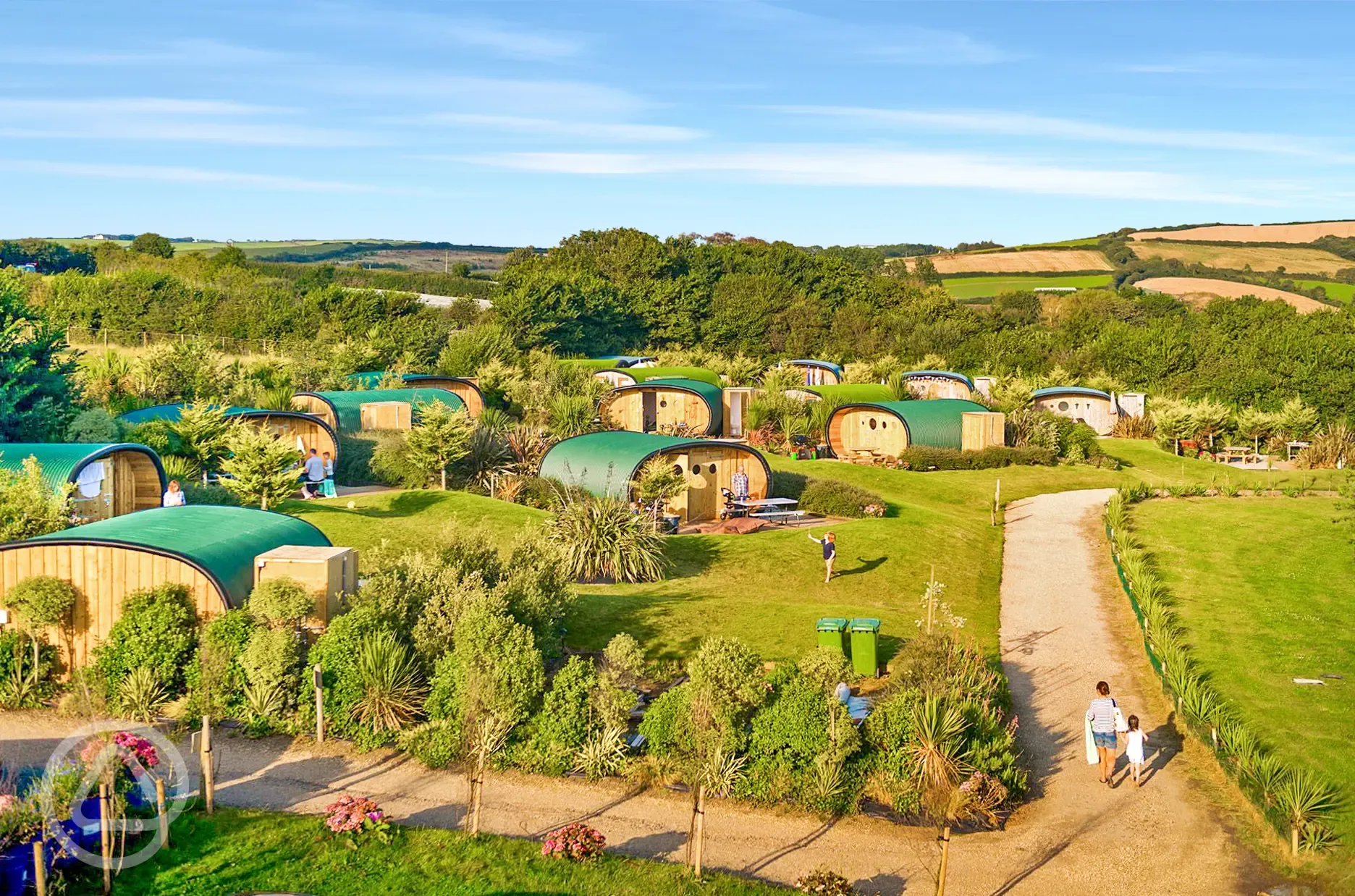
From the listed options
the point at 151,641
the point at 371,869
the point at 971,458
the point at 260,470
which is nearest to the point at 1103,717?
the point at 371,869

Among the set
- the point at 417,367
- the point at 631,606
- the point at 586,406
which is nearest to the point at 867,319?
the point at 417,367

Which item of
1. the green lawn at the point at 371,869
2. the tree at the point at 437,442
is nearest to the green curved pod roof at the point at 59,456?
the tree at the point at 437,442

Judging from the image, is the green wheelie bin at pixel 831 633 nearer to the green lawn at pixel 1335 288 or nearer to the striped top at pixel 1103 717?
the striped top at pixel 1103 717

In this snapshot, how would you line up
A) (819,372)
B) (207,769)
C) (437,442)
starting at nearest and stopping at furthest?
(207,769)
(437,442)
(819,372)

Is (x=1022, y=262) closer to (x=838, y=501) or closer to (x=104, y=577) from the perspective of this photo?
(x=838, y=501)

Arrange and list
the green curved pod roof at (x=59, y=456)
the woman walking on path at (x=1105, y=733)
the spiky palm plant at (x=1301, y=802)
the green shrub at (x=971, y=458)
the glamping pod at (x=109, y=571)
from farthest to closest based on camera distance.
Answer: the green shrub at (x=971, y=458) < the green curved pod roof at (x=59, y=456) < the glamping pod at (x=109, y=571) < the woman walking on path at (x=1105, y=733) < the spiky palm plant at (x=1301, y=802)

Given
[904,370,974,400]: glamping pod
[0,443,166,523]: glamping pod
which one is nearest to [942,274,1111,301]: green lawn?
→ [904,370,974,400]: glamping pod
